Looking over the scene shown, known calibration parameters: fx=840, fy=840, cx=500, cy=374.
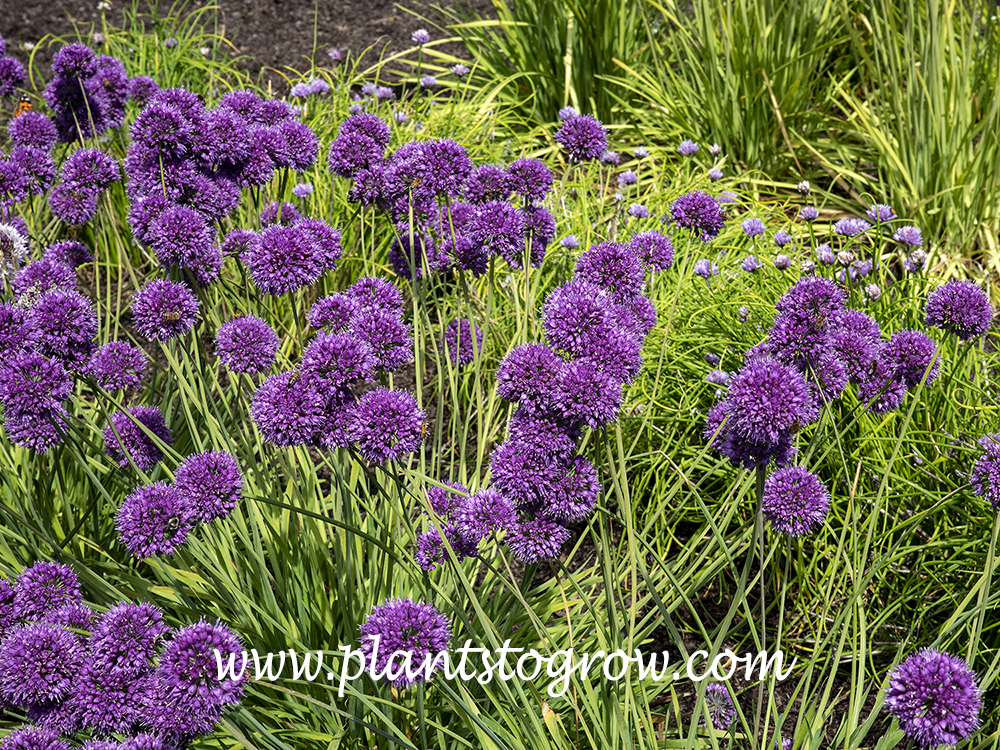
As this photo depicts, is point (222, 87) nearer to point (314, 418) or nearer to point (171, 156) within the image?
point (171, 156)

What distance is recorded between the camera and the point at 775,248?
166 inches

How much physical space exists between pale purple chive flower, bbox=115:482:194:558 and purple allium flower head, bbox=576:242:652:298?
1136mm

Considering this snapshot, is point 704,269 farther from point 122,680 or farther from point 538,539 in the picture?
point 122,680

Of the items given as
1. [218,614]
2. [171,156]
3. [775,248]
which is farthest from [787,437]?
[775,248]

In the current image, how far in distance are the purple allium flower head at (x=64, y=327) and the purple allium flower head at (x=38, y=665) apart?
0.77 meters

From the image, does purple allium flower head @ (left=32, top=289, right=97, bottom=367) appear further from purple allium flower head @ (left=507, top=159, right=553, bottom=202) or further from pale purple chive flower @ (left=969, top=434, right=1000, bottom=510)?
pale purple chive flower @ (left=969, top=434, right=1000, bottom=510)

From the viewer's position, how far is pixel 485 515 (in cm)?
190

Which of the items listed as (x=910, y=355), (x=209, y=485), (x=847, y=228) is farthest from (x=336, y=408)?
(x=847, y=228)

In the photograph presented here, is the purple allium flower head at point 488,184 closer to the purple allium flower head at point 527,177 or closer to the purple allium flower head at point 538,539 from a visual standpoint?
the purple allium flower head at point 527,177

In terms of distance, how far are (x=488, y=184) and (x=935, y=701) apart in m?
1.85

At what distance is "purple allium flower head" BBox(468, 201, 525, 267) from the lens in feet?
8.08

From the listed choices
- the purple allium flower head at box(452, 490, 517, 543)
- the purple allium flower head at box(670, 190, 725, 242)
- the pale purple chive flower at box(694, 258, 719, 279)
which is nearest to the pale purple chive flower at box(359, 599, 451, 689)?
the purple allium flower head at box(452, 490, 517, 543)

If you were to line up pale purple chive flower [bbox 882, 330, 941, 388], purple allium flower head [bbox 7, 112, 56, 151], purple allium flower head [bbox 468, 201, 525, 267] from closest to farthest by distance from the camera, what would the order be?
pale purple chive flower [bbox 882, 330, 941, 388], purple allium flower head [bbox 468, 201, 525, 267], purple allium flower head [bbox 7, 112, 56, 151]

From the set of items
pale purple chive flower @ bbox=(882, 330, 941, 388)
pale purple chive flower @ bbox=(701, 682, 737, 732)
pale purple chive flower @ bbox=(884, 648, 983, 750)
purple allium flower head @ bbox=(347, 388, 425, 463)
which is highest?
purple allium flower head @ bbox=(347, 388, 425, 463)
